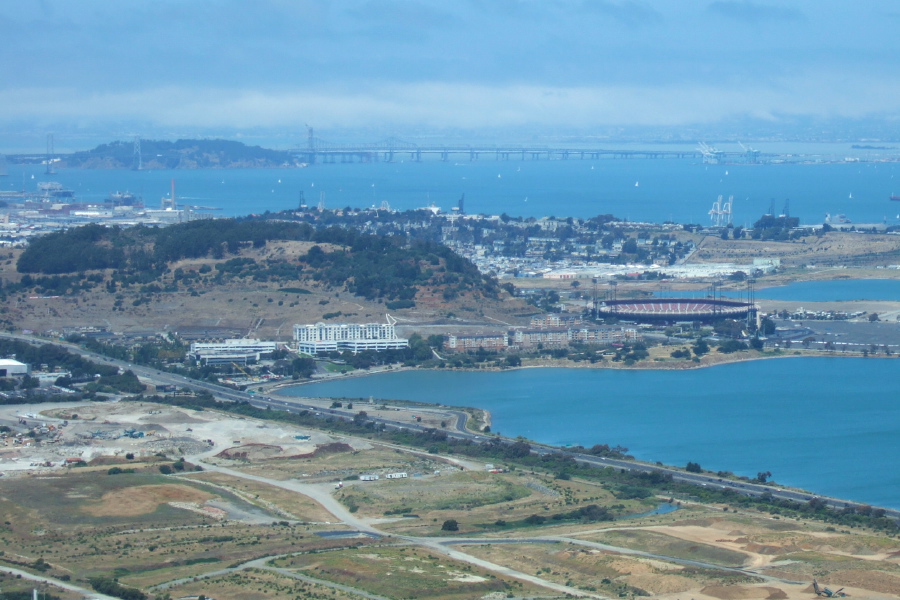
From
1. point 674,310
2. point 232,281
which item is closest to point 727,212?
point 674,310

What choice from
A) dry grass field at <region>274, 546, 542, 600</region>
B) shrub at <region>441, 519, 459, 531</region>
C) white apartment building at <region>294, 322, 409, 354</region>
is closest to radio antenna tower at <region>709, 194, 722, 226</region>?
white apartment building at <region>294, 322, 409, 354</region>

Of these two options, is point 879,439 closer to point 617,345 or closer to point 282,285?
point 617,345

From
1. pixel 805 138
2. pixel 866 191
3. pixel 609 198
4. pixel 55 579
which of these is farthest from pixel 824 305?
pixel 805 138

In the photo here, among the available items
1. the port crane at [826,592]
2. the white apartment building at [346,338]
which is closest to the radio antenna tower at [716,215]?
the white apartment building at [346,338]

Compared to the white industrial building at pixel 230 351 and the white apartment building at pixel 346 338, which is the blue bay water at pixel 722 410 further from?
the white industrial building at pixel 230 351

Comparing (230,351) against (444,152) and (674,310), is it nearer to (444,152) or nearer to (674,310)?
(674,310)

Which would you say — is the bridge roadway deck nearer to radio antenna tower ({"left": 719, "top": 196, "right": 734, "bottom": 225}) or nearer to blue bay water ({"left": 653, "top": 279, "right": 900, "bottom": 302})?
radio antenna tower ({"left": 719, "top": 196, "right": 734, "bottom": 225})
